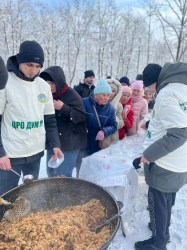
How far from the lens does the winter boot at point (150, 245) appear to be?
77.1 inches

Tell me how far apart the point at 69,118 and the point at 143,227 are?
75.1 inches

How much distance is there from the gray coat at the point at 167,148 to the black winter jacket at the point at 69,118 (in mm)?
1025

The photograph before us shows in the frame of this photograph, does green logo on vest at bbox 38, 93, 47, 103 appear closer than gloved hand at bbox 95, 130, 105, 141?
Yes

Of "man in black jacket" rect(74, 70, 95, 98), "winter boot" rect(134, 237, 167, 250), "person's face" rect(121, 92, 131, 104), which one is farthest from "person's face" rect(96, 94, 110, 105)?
"man in black jacket" rect(74, 70, 95, 98)

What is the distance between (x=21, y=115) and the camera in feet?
5.42

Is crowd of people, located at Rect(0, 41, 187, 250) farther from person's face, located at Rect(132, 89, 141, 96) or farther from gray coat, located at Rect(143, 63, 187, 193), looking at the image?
person's face, located at Rect(132, 89, 141, 96)

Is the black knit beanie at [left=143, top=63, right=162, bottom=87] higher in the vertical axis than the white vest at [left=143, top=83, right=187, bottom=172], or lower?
higher

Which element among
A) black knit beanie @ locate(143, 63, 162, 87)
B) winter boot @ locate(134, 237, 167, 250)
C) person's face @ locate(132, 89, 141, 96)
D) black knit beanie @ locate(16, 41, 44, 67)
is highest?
black knit beanie @ locate(16, 41, 44, 67)

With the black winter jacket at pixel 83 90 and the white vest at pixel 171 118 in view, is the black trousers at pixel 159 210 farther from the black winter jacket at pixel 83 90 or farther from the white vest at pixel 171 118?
the black winter jacket at pixel 83 90

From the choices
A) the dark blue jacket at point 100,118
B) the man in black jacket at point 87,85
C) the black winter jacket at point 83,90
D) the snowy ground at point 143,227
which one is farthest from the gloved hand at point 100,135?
the man in black jacket at point 87,85

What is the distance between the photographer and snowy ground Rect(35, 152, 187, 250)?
6.89 feet

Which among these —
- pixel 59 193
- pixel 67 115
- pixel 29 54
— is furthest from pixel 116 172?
pixel 29 54

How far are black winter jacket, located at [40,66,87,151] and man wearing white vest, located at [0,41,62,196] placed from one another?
42 cm

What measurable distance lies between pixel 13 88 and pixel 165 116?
4.83 ft
